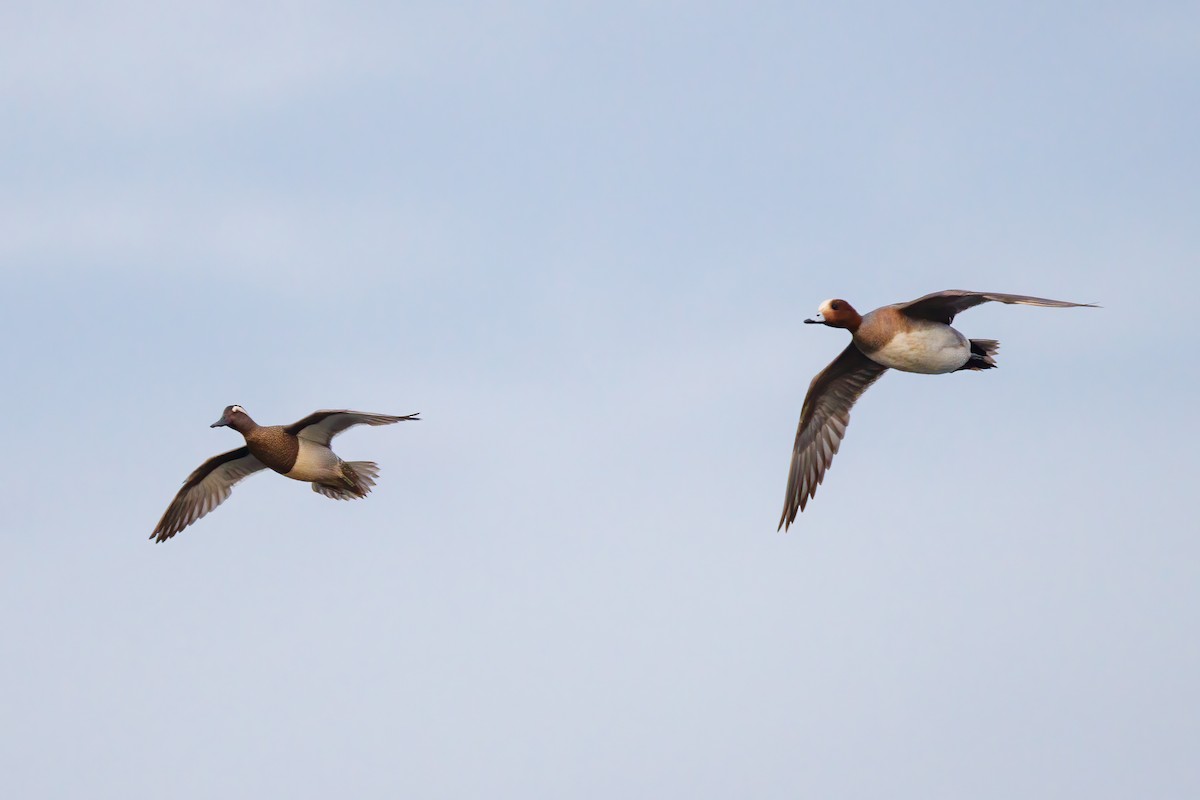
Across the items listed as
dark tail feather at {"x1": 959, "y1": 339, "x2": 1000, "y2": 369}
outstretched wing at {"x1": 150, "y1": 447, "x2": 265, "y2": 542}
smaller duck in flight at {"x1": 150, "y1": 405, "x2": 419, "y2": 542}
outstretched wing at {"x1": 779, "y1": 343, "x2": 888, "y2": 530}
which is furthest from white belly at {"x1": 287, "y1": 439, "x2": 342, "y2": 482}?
dark tail feather at {"x1": 959, "y1": 339, "x2": 1000, "y2": 369}

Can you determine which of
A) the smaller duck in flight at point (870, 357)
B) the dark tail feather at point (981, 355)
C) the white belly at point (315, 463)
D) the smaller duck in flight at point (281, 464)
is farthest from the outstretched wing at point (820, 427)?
the white belly at point (315, 463)

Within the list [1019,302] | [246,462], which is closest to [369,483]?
[246,462]

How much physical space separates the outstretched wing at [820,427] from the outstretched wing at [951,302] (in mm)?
1664

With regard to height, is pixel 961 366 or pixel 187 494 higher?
pixel 187 494

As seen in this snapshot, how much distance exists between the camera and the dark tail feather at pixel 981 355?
18.8 m

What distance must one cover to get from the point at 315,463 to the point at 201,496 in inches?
113

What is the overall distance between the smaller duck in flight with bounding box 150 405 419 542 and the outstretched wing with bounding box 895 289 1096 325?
614 cm

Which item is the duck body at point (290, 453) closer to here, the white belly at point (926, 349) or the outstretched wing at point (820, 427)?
the outstretched wing at point (820, 427)

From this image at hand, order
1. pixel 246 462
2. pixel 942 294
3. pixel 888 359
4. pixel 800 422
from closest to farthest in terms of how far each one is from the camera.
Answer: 1. pixel 942 294
2. pixel 888 359
3. pixel 800 422
4. pixel 246 462

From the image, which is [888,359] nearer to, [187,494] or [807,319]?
[807,319]

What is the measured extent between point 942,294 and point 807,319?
A: 1.71 m

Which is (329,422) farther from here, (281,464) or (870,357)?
(870,357)

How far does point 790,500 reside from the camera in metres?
20.1

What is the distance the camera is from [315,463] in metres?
19.8
